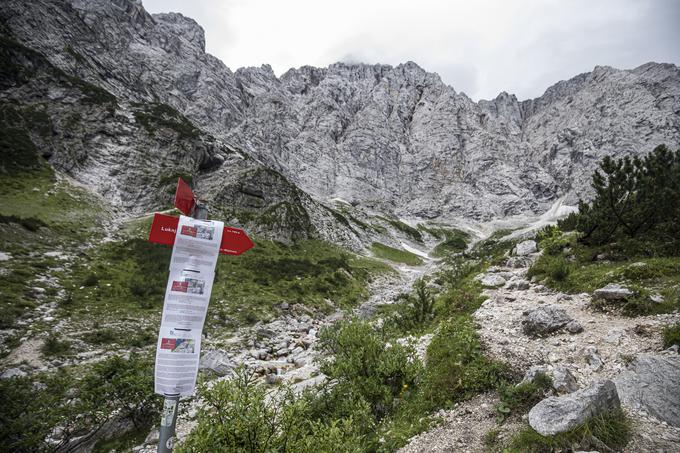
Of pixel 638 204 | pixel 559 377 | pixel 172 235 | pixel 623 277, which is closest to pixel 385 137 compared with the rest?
pixel 638 204

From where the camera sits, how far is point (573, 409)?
4742 millimetres

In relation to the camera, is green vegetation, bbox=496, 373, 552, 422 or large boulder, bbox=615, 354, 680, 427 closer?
large boulder, bbox=615, 354, 680, 427

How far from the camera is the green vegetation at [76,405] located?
7273mm

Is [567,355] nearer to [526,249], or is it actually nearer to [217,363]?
[217,363]

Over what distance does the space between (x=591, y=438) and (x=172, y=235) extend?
7027mm

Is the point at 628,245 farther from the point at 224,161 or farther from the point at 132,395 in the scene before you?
the point at 224,161

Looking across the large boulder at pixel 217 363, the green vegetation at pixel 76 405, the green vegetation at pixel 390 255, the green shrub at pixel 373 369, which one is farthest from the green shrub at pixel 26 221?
the green vegetation at pixel 390 255

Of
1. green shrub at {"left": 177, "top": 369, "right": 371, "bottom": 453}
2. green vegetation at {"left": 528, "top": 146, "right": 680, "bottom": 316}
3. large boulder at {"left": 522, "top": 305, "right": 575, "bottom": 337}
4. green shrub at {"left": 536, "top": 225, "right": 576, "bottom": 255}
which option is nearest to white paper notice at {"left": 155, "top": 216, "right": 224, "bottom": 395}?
green shrub at {"left": 177, "top": 369, "right": 371, "bottom": 453}

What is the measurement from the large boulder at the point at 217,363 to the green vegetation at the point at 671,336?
14.4 m

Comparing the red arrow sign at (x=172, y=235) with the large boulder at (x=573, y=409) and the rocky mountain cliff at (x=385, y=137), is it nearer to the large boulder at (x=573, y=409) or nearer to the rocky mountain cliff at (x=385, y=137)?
the large boulder at (x=573, y=409)

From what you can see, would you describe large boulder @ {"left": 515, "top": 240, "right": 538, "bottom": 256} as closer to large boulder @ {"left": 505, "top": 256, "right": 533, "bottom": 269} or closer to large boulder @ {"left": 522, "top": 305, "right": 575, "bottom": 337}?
large boulder @ {"left": 505, "top": 256, "right": 533, "bottom": 269}

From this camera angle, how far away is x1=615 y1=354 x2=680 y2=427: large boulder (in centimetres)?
494

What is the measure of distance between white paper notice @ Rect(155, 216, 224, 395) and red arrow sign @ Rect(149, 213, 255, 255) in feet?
0.40

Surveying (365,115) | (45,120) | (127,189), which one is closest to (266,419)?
(127,189)
